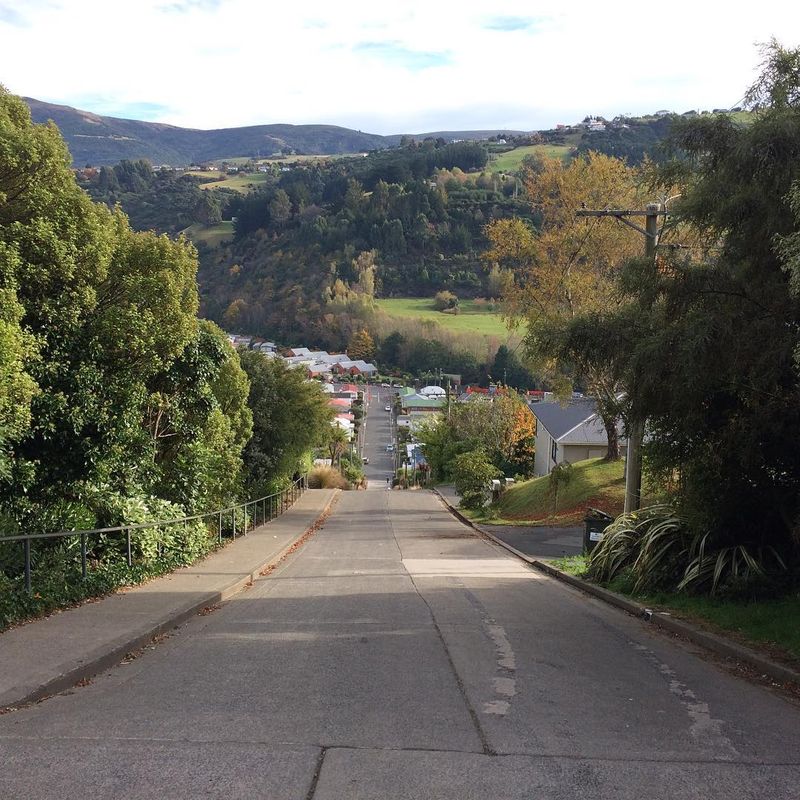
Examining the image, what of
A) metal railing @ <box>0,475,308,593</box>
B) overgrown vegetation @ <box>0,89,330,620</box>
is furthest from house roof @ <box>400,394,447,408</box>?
overgrown vegetation @ <box>0,89,330,620</box>

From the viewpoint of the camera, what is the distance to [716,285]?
11180 millimetres

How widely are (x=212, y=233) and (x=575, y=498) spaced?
14275cm

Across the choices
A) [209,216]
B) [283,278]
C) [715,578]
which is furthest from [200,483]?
[209,216]

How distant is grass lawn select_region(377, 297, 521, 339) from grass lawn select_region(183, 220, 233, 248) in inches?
1398

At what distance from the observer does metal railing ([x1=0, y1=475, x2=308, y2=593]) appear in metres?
10.7

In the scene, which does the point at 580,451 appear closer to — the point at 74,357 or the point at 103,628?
the point at 74,357

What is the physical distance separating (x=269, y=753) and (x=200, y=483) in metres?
14.2

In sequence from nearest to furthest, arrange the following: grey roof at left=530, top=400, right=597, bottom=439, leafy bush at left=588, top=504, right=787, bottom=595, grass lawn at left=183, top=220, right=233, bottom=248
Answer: leafy bush at left=588, top=504, right=787, bottom=595, grey roof at left=530, top=400, right=597, bottom=439, grass lawn at left=183, top=220, right=233, bottom=248

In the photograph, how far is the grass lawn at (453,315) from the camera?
12062cm

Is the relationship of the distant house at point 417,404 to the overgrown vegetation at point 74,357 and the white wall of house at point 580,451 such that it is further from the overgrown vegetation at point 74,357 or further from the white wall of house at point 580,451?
the overgrown vegetation at point 74,357

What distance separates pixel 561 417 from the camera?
52094mm

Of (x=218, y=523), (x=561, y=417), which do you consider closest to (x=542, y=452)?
(x=561, y=417)

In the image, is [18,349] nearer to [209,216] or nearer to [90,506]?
[90,506]

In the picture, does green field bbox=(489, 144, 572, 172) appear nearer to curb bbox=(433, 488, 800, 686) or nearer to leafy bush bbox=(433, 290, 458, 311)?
leafy bush bbox=(433, 290, 458, 311)
